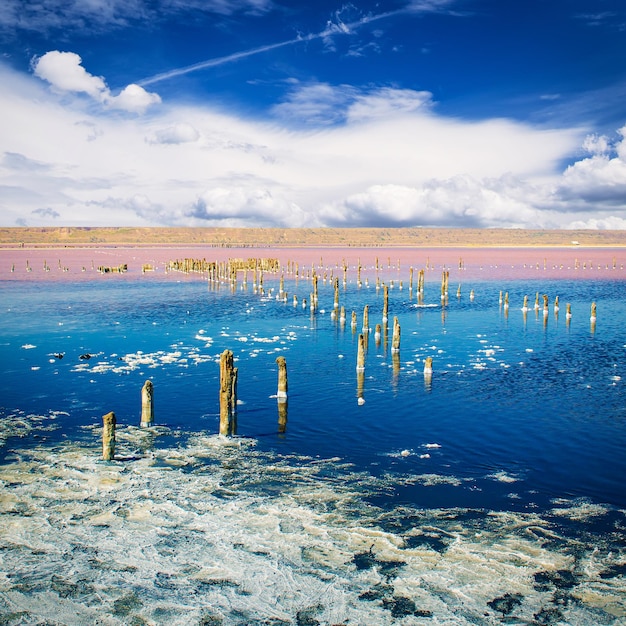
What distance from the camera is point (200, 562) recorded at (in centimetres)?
1134

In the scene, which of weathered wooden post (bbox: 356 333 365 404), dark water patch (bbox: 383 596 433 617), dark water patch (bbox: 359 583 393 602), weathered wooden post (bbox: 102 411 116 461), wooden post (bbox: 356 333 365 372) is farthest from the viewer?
wooden post (bbox: 356 333 365 372)

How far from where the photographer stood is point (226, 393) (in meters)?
19.1

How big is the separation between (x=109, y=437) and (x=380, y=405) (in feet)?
33.8

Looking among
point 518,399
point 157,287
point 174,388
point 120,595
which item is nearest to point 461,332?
point 518,399

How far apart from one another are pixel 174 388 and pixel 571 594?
1802cm

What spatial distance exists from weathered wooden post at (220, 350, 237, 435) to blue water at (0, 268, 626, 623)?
2.20ft

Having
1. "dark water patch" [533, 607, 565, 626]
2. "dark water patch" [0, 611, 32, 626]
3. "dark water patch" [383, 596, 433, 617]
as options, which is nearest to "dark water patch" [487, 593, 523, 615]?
"dark water patch" [533, 607, 565, 626]

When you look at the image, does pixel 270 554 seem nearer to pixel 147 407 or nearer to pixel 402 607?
pixel 402 607

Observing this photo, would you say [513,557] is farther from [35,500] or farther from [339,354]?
[339,354]

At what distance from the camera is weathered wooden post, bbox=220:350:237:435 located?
1886cm

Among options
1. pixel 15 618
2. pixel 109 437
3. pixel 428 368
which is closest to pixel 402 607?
pixel 15 618

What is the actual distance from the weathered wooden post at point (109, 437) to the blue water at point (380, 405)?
0.78 metres

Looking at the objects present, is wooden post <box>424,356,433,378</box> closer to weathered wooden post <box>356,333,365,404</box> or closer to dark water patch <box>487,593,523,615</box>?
weathered wooden post <box>356,333,365,404</box>

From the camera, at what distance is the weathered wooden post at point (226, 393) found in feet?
61.9
